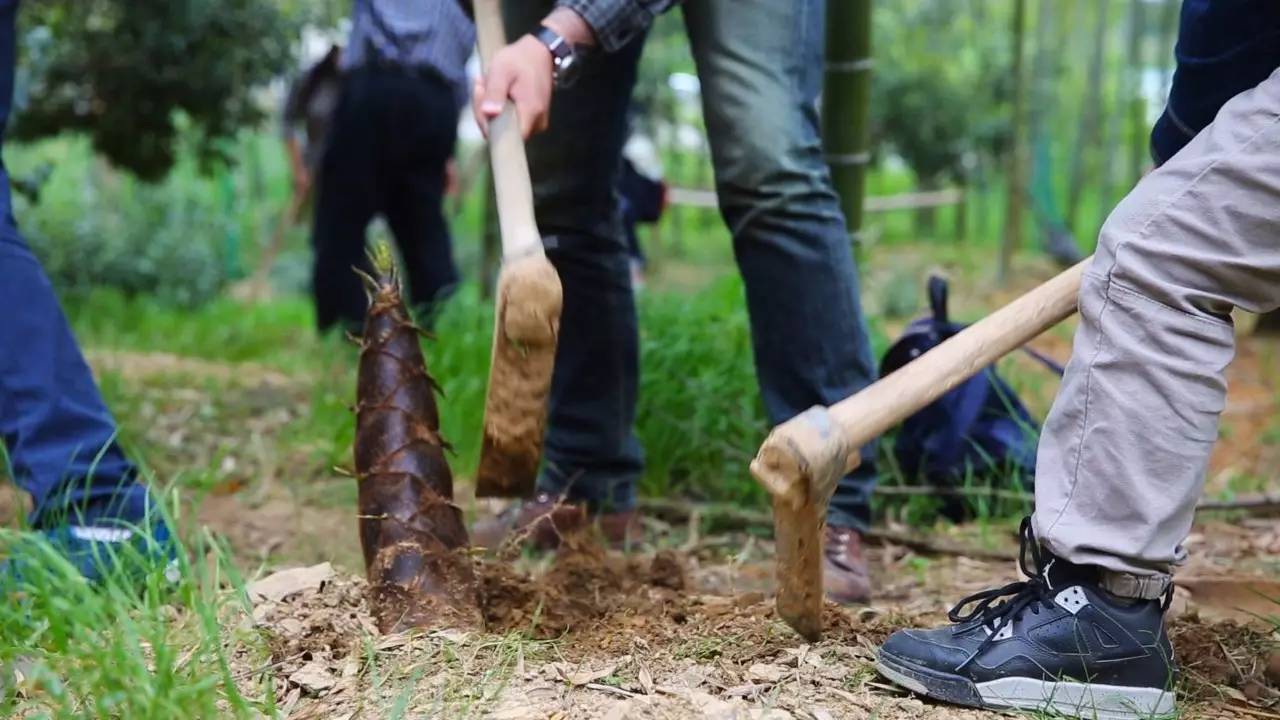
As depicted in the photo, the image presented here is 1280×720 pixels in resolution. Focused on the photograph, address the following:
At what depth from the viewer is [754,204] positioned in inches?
88.0

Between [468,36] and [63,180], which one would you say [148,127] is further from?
[63,180]

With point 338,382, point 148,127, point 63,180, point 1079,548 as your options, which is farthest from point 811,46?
point 63,180

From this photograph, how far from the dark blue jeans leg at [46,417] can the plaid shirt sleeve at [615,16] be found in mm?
1033

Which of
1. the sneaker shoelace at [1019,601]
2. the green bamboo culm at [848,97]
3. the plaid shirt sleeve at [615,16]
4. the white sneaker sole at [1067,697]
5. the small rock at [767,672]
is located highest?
the plaid shirt sleeve at [615,16]

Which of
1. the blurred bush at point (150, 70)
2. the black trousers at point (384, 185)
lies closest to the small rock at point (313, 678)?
the black trousers at point (384, 185)

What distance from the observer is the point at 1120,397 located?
1607 millimetres

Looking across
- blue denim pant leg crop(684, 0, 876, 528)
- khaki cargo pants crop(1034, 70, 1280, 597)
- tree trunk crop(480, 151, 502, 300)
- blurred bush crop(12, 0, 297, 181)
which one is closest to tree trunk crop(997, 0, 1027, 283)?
tree trunk crop(480, 151, 502, 300)

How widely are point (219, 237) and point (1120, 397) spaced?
9.39m

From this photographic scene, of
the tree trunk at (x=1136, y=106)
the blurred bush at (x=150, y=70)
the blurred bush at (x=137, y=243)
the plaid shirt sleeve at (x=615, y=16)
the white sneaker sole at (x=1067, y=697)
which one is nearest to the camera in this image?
the white sneaker sole at (x=1067, y=697)

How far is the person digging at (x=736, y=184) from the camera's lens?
2.06 m

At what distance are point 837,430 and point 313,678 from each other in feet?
2.38

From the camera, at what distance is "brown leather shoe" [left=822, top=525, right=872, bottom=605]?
2.24m

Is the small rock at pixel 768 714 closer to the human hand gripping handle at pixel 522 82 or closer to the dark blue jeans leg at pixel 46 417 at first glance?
the human hand gripping handle at pixel 522 82

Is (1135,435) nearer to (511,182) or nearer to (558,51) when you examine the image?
(511,182)
